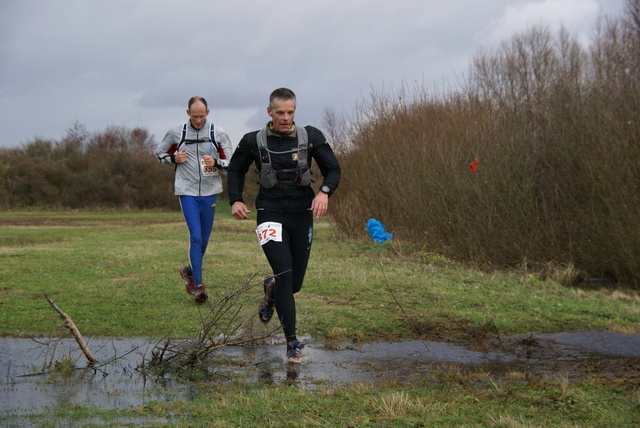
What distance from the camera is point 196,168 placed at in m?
8.51

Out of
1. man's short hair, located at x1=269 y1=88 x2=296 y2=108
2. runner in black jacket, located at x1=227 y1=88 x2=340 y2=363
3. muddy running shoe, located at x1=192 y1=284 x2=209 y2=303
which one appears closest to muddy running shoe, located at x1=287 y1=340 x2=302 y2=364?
runner in black jacket, located at x1=227 y1=88 x2=340 y2=363

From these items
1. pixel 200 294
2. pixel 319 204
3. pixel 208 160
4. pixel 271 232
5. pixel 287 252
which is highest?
pixel 208 160

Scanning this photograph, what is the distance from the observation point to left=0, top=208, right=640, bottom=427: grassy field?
427 cm

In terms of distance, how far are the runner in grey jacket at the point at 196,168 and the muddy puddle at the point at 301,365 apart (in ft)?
6.68

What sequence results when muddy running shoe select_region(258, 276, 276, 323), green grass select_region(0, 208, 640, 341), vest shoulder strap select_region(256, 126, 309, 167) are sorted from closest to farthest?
vest shoulder strap select_region(256, 126, 309, 167) → muddy running shoe select_region(258, 276, 276, 323) → green grass select_region(0, 208, 640, 341)

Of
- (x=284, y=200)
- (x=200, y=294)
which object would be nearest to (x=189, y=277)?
(x=200, y=294)

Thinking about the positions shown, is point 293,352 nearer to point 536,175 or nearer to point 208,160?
point 208,160

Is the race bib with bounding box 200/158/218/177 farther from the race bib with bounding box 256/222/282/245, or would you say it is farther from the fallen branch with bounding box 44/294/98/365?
the fallen branch with bounding box 44/294/98/365

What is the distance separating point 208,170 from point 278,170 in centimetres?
274

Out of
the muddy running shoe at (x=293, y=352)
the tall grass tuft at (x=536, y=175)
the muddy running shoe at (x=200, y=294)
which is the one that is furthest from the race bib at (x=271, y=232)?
the tall grass tuft at (x=536, y=175)

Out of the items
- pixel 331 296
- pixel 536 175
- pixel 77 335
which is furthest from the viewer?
pixel 536 175

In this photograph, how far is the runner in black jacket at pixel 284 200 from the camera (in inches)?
233

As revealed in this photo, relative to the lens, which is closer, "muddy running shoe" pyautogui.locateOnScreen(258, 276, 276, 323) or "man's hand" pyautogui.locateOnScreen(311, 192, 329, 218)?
"man's hand" pyautogui.locateOnScreen(311, 192, 329, 218)

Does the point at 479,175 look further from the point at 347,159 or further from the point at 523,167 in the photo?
the point at 347,159
